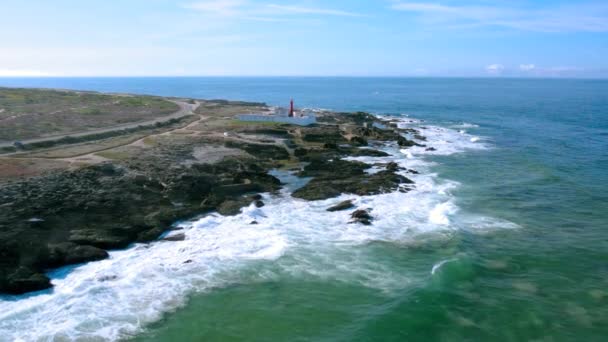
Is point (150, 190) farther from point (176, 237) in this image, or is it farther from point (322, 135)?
point (322, 135)

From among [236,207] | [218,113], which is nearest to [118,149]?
[236,207]

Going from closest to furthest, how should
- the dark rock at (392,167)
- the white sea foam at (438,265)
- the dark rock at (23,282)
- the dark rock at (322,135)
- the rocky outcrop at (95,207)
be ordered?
the dark rock at (23,282), the rocky outcrop at (95,207), the white sea foam at (438,265), the dark rock at (392,167), the dark rock at (322,135)

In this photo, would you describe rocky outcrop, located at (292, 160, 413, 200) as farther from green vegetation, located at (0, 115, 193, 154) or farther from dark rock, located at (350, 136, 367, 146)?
green vegetation, located at (0, 115, 193, 154)

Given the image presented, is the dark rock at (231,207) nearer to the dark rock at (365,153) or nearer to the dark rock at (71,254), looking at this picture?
the dark rock at (71,254)

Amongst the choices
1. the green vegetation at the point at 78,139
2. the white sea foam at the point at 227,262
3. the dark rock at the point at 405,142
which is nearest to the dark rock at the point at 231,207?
the white sea foam at the point at 227,262

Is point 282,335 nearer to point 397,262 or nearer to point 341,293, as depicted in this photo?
point 341,293

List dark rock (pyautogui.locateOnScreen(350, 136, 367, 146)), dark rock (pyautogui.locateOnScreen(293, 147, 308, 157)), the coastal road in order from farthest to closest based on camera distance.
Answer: dark rock (pyautogui.locateOnScreen(350, 136, 367, 146)) → dark rock (pyautogui.locateOnScreen(293, 147, 308, 157)) → the coastal road

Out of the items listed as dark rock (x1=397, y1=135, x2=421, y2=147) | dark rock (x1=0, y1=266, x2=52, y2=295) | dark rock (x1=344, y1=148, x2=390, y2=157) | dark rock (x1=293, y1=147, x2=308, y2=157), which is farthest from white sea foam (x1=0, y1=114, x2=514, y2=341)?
dark rock (x1=397, y1=135, x2=421, y2=147)
